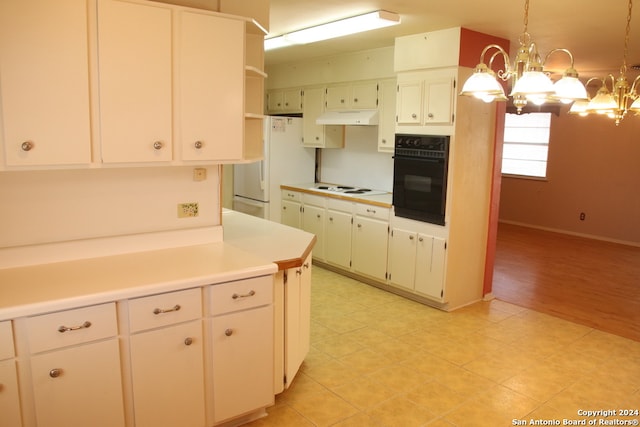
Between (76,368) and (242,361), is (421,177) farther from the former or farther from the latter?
(76,368)

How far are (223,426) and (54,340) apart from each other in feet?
3.43

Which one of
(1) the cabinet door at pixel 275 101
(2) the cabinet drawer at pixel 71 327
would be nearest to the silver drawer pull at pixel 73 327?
(2) the cabinet drawer at pixel 71 327

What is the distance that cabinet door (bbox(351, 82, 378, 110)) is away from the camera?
520 cm

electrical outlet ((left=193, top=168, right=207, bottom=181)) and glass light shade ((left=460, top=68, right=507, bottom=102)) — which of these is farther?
electrical outlet ((left=193, top=168, right=207, bottom=181))

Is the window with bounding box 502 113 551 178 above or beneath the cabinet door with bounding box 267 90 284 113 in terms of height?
beneath

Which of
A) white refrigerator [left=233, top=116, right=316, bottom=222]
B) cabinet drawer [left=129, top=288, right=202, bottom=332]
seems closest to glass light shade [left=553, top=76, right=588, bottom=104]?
cabinet drawer [left=129, top=288, right=202, bottom=332]

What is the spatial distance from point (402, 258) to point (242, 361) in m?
2.53

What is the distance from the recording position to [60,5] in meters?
2.22

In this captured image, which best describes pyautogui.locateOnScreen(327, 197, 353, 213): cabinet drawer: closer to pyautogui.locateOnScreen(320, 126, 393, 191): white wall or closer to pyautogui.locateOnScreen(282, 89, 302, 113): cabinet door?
pyautogui.locateOnScreen(320, 126, 393, 191): white wall

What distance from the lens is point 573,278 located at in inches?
229

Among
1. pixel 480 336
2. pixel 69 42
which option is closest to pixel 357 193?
pixel 480 336

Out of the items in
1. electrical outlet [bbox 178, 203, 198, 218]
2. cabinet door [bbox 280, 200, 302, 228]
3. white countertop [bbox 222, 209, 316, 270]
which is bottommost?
cabinet door [bbox 280, 200, 302, 228]

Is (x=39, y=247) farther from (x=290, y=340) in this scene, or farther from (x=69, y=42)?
(x=290, y=340)

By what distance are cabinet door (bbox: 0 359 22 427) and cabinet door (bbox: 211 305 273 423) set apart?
2.77ft
